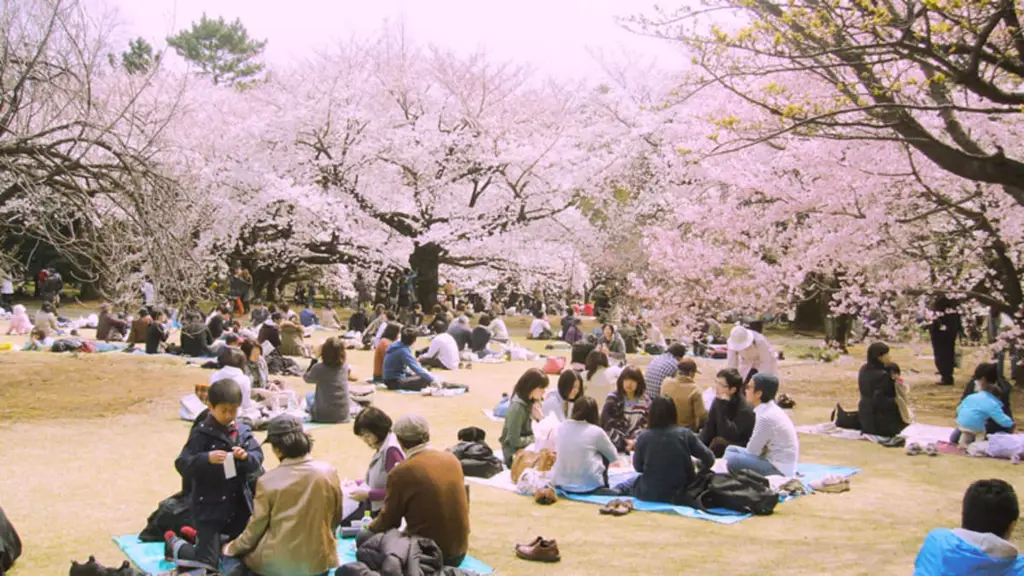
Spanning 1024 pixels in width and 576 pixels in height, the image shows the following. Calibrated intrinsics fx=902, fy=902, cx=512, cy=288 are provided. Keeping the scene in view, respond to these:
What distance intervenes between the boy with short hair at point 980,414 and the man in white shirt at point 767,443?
238cm

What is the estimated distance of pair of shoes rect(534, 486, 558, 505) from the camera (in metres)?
6.33

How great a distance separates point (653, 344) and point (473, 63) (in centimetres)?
972

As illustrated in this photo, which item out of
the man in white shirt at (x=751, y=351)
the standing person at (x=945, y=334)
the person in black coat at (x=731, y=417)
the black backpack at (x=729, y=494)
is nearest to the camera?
the black backpack at (x=729, y=494)

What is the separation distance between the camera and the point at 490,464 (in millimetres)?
7160

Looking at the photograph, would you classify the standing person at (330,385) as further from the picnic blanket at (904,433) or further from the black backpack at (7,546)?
the picnic blanket at (904,433)

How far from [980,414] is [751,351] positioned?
7.58 ft

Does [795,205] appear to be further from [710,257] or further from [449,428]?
[449,428]

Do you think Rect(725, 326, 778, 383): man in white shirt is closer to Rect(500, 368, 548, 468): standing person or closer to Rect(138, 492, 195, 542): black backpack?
Rect(500, 368, 548, 468): standing person

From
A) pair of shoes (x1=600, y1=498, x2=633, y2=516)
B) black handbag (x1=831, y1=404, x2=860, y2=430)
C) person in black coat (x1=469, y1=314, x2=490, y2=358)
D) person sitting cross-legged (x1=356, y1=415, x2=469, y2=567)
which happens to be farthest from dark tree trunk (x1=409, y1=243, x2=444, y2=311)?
person sitting cross-legged (x1=356, y1=415, x2=469, y2=567)

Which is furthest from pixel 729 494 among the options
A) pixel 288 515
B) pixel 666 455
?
pixel 288 515

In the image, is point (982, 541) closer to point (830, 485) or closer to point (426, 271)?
point (830, 485)

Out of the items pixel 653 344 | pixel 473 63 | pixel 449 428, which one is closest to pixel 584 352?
pixel 449 428

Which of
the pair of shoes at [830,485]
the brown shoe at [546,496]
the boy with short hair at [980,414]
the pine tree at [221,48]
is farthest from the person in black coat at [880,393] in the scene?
the pine tree at [221,48]

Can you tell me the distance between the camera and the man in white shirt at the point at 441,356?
14492mm
